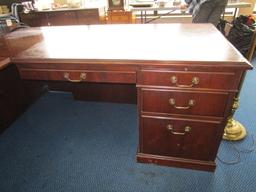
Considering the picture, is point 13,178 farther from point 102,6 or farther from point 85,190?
point 102,6

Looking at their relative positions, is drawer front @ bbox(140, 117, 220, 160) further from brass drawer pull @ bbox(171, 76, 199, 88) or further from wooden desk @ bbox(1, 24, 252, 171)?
brass drawer pull @ bbox(171, 76, 199, 88)

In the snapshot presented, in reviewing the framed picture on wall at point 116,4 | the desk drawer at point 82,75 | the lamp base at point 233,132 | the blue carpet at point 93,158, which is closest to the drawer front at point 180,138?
the blue carpet at point 93,158

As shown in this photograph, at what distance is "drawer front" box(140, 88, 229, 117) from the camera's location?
100 centimetres

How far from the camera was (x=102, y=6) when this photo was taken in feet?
13.7

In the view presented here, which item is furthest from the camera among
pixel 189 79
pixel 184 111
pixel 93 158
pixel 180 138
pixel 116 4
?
pixel 116 4

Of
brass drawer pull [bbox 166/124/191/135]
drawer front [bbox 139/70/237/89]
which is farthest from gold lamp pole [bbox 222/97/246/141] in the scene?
drawer front [bbox 139/70/237/89]

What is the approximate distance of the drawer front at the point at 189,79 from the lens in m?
0.93

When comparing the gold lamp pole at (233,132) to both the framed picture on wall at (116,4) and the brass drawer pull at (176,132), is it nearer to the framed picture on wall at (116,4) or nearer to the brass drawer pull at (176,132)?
the brass drawer pull at (176,132)

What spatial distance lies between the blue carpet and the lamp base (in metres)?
0.05

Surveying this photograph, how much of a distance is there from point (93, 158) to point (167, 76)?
87 centimetres

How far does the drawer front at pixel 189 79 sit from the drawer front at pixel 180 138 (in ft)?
0.79

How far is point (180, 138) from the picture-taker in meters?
1.19

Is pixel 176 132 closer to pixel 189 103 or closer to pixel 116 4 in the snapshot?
pixel 189 103

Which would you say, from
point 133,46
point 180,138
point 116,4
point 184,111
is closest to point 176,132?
point 180,138
